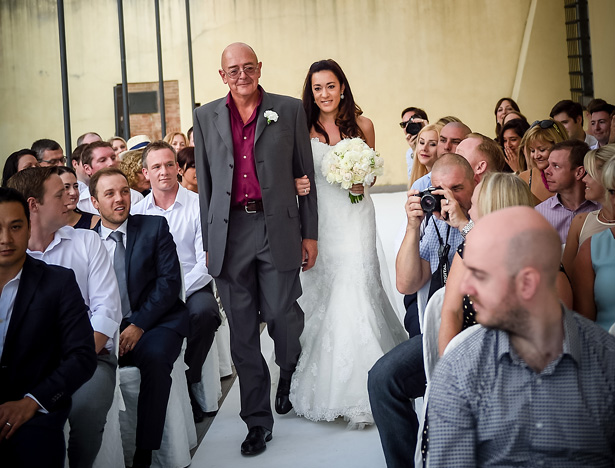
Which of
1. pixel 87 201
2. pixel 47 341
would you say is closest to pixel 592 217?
pixel 47 341

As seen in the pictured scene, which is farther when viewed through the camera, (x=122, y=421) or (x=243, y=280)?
(x=243, y=280)

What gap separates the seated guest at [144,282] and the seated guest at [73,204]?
0.37 meters

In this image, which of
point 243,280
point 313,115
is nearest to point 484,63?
point 313,115

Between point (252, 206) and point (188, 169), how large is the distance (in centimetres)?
237

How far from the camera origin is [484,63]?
1686cm

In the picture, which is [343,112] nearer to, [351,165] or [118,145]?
[351,165]

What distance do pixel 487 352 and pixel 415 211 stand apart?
115 centimetres

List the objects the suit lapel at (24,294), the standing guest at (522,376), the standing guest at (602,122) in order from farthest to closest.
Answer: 1. the standing guest at (602,122)
2. the suit lapel at (24,294)
3. the standing guest at (522,376)

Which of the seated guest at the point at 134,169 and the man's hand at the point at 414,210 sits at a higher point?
the seated guest at the point at 134,169

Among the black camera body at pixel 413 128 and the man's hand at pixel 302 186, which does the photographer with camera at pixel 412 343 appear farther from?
the black camera body at pixel 413 128

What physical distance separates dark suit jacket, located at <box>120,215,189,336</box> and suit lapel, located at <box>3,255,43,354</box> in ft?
2.89

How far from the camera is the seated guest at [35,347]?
2.44m

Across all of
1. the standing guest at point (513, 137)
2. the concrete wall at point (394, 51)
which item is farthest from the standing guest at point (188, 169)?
the concrete wall at point (394, 51)

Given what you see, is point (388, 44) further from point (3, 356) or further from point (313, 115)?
point (3, 356)
